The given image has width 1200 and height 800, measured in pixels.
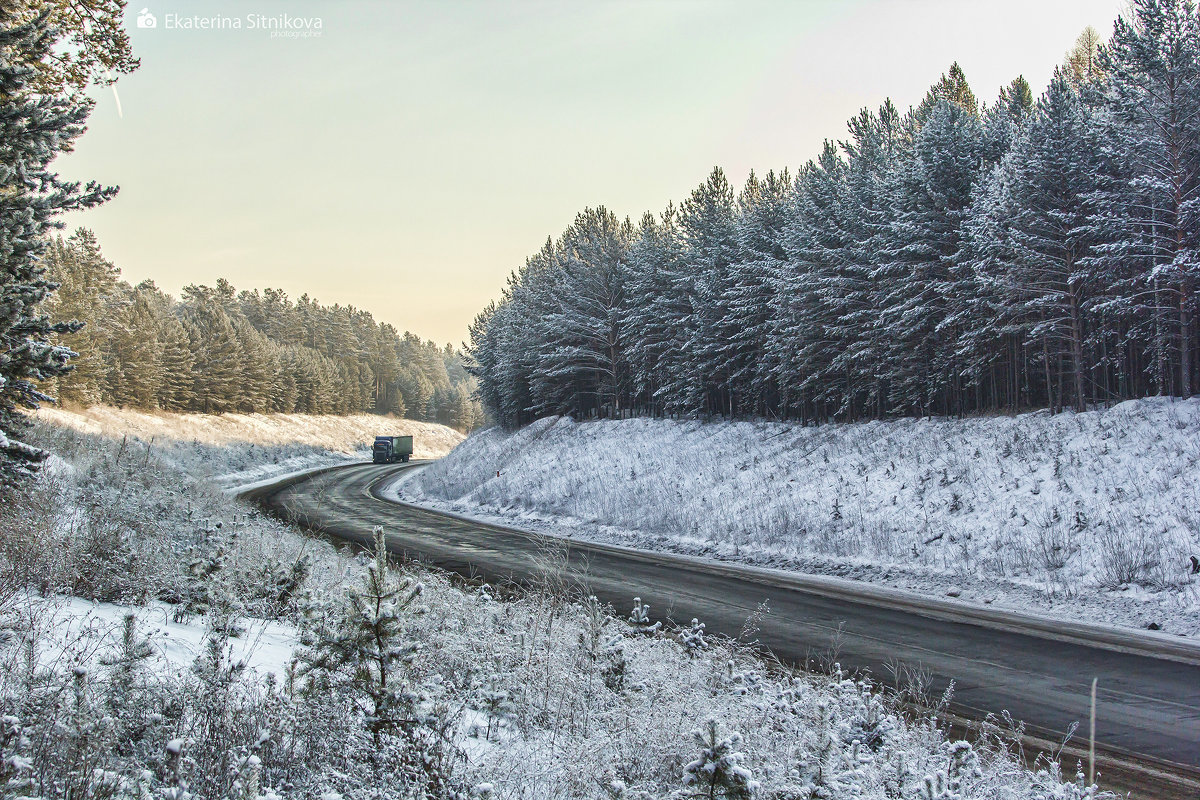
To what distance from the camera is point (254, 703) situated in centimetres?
371

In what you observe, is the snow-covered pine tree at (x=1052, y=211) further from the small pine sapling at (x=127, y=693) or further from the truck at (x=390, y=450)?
the truck at (x=390, y=450)

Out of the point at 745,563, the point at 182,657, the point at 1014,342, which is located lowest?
the point at 745,563

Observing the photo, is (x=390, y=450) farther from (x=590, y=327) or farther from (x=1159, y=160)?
(x=1159, y=160)

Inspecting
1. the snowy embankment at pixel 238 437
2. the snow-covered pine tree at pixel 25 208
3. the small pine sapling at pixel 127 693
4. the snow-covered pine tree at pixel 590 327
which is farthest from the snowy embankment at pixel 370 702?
the snow-covered pine tree at pixel 590 327

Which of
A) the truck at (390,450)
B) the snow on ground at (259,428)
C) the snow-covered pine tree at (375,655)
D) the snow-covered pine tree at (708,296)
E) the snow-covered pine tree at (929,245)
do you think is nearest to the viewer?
the snow-covered pine tree at (375,655)

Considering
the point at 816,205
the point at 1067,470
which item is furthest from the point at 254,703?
the point at 816,205

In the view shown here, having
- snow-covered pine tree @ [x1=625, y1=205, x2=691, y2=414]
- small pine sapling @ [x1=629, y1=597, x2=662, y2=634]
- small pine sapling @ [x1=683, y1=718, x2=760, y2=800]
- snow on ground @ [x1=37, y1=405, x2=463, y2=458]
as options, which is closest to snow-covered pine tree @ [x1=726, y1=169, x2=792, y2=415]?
snow-covered pine tree @ [x1=625, y1=205, x2=691, y2=414]

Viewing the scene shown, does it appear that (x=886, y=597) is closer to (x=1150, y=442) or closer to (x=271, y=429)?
(x=1150, y=442)

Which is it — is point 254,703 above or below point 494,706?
above

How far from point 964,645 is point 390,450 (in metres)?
55.9

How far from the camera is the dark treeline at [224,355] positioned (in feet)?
168

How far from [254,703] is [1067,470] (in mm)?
16134

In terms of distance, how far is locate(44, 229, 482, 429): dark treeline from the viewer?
2021 inches

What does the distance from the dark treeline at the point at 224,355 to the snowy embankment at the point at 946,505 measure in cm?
2129
